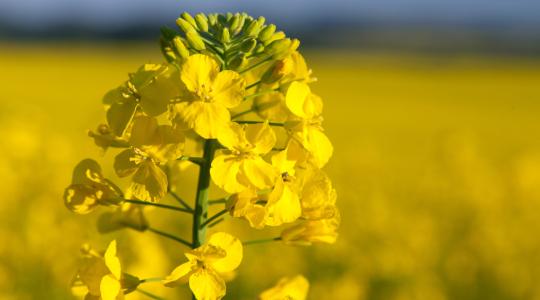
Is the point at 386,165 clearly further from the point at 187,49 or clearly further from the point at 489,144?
the point at 187,49

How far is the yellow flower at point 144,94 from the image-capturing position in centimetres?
210

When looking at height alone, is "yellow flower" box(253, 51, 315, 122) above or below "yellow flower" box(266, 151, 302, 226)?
above

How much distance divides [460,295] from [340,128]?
31.0 feet

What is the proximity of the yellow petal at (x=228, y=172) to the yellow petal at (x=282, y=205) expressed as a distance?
0.29ft

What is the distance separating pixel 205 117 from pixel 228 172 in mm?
162

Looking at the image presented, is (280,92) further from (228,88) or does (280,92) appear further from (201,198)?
(201,198)

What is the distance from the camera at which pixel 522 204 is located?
813cm

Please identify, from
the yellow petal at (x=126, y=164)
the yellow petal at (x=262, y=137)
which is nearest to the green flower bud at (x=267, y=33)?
the yellow petal at (x=262, y=137)

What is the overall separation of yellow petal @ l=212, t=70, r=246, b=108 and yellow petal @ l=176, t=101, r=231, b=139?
2 cm

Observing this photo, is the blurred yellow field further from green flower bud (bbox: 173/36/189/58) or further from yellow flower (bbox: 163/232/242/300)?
yellow flower (bbox: 163/232/242/300)

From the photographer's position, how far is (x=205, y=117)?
2047mm

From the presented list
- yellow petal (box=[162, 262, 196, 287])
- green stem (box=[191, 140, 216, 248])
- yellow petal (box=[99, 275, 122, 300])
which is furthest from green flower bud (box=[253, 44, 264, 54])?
yellow petal (box=[99, 275, 122, 300])

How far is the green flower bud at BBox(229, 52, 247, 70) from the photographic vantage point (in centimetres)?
221

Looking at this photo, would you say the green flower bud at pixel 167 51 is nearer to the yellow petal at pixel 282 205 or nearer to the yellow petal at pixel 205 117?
the yellow petal at pixel 205 117
